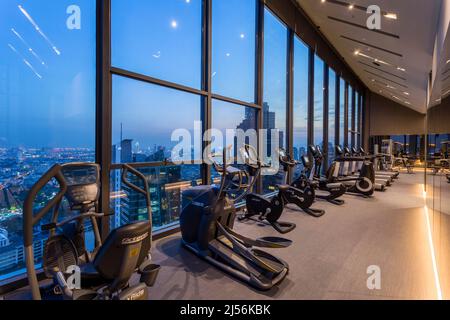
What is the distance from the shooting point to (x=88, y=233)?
2.77 metres

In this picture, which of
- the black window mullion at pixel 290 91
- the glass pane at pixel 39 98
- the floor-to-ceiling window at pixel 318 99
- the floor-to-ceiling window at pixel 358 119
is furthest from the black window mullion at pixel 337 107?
the glass pane at pixel 39 98

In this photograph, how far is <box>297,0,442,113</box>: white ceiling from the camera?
472 cm

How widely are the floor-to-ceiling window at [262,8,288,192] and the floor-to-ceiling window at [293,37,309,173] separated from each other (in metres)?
0.62

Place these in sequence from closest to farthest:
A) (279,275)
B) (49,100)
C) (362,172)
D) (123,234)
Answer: (123,234), (279,275), (49,100), (362,172)

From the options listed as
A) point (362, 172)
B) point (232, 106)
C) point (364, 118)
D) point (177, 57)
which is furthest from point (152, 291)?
point (364, 118)

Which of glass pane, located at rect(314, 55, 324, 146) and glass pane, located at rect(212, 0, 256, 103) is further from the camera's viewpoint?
glass pane, located at rect(314, 55, 324, 146)

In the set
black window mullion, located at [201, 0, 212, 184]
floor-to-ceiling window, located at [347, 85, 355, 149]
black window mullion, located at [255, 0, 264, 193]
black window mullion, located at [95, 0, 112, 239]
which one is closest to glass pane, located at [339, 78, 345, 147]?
floor-to-ceiling window, located at [347, 85, 355, 149]

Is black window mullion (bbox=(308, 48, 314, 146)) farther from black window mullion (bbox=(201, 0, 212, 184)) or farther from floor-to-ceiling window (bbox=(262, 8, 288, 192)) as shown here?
black window mullion (bbox=(201, 0, 212, 184))

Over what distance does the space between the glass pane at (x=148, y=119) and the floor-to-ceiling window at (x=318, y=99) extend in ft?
18.9

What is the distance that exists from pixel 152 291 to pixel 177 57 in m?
3.31

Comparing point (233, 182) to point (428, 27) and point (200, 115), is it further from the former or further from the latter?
point (428, 27)

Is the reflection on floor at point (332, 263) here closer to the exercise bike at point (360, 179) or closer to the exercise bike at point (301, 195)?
the exercise bike at point (301, 195)

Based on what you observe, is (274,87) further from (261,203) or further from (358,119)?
(358,119)

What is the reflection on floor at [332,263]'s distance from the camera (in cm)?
213
